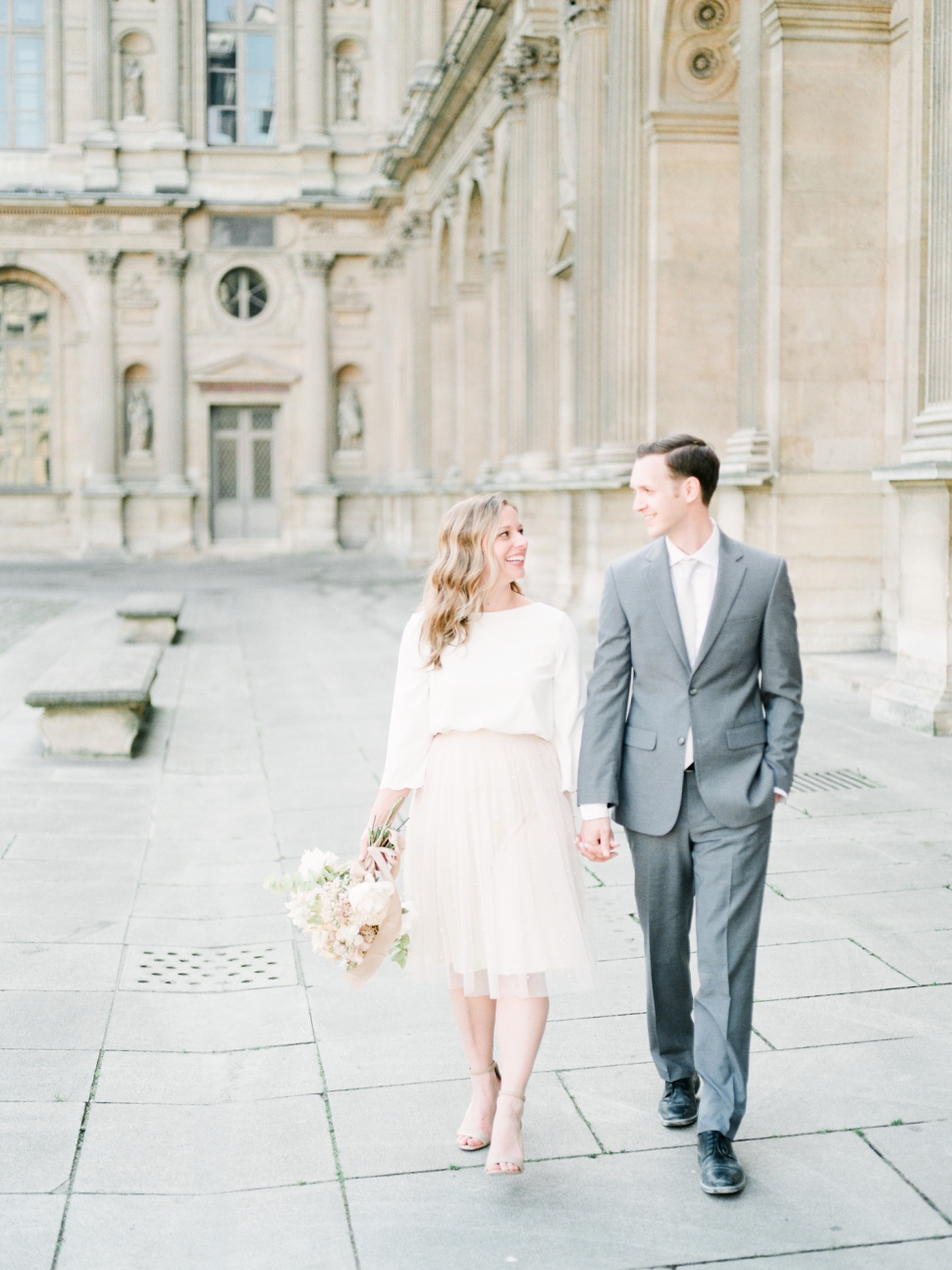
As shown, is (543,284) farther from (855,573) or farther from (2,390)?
(2,390)

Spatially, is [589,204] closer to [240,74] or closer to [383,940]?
[383,940]

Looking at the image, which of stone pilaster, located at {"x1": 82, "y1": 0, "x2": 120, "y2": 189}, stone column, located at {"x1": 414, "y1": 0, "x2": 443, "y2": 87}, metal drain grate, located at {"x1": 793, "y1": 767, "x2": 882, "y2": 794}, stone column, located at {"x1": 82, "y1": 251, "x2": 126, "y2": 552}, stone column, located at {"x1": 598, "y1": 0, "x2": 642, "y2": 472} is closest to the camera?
metal drain grate, located at {"x1": 793, "y1": 767, "x2": 882, "y2": 794}

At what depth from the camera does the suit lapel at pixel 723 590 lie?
151 inches

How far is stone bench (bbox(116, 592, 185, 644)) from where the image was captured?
54.4 ft

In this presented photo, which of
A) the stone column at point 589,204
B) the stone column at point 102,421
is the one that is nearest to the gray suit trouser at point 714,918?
the stone column at point 589,204

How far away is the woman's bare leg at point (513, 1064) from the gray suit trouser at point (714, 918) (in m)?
0.39

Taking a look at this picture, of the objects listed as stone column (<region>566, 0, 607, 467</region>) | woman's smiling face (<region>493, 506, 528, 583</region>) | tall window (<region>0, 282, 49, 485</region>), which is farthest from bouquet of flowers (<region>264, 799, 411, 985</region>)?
tall window (<region>0, 282, 49, 485</region>)

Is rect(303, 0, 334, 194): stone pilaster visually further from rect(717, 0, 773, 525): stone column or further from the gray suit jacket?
the gray suit jacket

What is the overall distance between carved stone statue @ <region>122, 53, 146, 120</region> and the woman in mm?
35842

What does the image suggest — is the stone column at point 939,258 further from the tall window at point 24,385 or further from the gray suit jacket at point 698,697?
the tall window at point 24,385

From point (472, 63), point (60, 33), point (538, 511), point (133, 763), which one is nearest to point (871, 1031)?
point (133, 763)

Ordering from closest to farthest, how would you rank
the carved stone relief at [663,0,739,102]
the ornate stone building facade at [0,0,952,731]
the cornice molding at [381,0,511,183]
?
the ornate stone building facade at [0,0,952,731]
the carved stone relief at [663,0,739,102]
the cornice molding at [381,0,511,183]

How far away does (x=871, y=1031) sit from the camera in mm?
4734

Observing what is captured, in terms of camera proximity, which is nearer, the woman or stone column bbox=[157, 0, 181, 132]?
the woman
